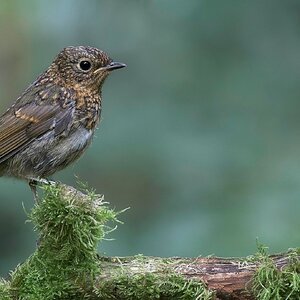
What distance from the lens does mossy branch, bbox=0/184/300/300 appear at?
450cm

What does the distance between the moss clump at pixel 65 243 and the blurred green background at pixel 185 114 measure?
3.39ft

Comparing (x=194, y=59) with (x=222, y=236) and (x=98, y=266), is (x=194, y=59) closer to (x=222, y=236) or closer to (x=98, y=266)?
(x=222, y=236)

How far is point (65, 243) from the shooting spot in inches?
183

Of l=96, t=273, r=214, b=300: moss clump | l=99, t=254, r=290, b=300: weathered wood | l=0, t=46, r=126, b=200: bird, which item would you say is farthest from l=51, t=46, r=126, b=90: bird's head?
l=96, t=273, r=214, b=300: moss clump

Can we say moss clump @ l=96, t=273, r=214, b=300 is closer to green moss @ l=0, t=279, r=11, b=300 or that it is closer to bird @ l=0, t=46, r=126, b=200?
green moss @ l=0, t=279, r=11, b=300

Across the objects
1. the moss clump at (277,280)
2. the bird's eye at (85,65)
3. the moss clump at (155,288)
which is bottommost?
the moss clump at (155,288)

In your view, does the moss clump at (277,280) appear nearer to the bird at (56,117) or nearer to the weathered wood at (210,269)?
the weathered wood at (210,269)

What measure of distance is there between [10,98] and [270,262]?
319 cm

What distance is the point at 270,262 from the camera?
4496 millimetres

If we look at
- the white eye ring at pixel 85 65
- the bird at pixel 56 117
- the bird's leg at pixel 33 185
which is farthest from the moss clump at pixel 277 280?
the white eye ring at pixel 85 65

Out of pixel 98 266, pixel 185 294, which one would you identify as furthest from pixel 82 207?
pixel 185 294

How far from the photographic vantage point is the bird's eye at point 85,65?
598cm

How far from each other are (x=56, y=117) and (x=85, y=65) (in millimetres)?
402

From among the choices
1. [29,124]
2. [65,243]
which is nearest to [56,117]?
[29,124]
